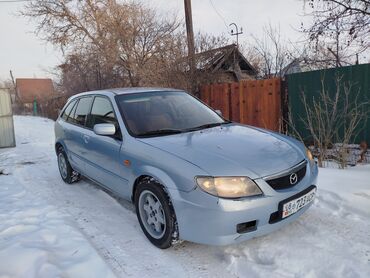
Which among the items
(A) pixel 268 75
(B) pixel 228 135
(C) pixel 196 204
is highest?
(A) pixel 268 75

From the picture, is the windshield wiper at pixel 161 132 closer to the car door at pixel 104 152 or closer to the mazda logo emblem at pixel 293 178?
the car door at pixel 104 152

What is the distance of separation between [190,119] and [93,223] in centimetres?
175

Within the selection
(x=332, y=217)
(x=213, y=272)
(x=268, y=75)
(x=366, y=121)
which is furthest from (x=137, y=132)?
(x=268, y=75)

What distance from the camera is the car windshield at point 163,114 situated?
151 inches

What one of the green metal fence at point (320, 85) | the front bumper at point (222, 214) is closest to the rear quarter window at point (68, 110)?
the front bumper at point (222, 214)

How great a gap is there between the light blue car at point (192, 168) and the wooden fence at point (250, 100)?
14.4 feet

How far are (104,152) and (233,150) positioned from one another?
177 cm

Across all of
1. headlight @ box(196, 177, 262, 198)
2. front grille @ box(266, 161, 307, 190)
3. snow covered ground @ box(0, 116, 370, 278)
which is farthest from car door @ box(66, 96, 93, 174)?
front grille @ box(266, 161, 307, 190)

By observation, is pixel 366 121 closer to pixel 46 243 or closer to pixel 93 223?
pixel 93 223

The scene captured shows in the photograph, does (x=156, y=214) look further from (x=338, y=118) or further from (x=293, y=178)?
(x=338, y=118)

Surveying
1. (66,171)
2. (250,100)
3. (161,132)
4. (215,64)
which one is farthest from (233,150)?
(215,64)

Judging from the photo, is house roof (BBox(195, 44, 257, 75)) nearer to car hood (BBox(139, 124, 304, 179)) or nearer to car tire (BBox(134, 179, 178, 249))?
car hood (BBox(139, 124, 304, 179))

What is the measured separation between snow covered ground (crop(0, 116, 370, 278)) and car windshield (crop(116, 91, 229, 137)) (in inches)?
46.3

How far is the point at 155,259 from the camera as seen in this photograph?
10.3 ft
